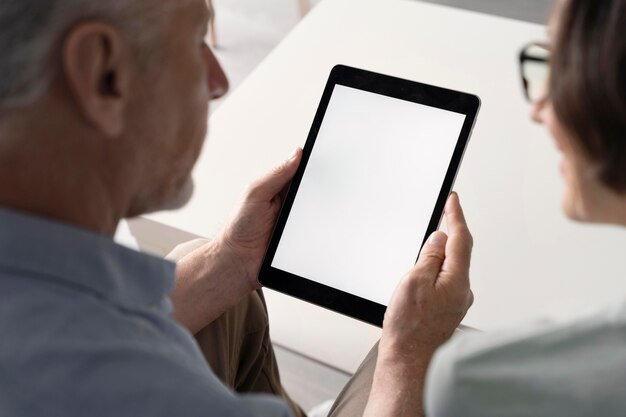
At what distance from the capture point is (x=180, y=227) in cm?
116

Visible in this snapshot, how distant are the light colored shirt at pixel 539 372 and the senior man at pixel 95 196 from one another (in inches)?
6.9

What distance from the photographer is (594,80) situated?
0.48m

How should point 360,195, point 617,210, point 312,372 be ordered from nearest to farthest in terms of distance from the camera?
point 617,210
point 360,195
point 312,372

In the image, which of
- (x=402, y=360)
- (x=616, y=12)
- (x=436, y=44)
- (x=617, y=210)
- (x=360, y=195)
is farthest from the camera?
(x=436, y=44)

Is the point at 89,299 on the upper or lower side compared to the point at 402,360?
upper

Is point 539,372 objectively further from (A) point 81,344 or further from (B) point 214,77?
(B) point 214,77

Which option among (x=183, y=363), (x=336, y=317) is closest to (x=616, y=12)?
(x=183, y=363)

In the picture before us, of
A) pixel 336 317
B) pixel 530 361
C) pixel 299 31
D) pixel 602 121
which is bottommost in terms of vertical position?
pixel 336 317

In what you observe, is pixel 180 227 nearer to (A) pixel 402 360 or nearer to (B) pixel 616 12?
(A) pixel 402 360

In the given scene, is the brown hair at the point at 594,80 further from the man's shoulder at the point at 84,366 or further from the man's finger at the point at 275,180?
the man's finger at the point at 275,180

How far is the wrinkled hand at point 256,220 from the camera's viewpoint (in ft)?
3.29

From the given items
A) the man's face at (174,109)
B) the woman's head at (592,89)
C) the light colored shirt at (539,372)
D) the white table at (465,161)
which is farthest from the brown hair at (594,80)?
the white table at (465,161)

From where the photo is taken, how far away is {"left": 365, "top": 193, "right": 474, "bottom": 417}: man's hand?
852 mm

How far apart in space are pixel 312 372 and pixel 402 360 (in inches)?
26.3
